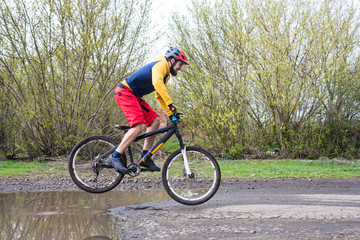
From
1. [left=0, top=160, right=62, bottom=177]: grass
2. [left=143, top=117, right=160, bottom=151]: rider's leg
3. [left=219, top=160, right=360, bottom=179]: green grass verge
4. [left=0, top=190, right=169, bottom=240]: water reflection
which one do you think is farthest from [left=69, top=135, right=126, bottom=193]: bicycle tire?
[left=0, top=160, right=62, bottom=177]: grass

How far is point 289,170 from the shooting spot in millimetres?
9031

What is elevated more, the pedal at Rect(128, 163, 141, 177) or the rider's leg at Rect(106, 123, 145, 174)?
the rider's leg at Rect(106, 123, 145, 174)

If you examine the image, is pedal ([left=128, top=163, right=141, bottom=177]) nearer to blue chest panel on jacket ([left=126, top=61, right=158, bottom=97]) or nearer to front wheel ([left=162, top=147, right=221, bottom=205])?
front wheel ([left=162, top=147, right=221, bottom=205])

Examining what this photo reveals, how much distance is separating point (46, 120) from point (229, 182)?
5.75 metres

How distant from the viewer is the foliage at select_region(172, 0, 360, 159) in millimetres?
10883

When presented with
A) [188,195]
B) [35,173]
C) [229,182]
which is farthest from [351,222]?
[35,173]

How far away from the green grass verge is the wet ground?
51.5 inches

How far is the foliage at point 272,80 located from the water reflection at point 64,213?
18.0 feet

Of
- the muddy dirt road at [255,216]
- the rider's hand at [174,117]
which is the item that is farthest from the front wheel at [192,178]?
the rider's hand at [174,117]

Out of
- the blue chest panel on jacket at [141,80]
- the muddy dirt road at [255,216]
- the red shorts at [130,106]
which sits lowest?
the muddy dirt road at [255,216]

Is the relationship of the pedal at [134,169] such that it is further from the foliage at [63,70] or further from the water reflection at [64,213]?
the foliage at [63,70]

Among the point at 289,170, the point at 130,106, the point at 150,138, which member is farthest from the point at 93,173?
the point at 289,170

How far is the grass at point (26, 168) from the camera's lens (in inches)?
348

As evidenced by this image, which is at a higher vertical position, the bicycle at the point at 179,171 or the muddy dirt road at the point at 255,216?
the bicycle at the point at 179,171
